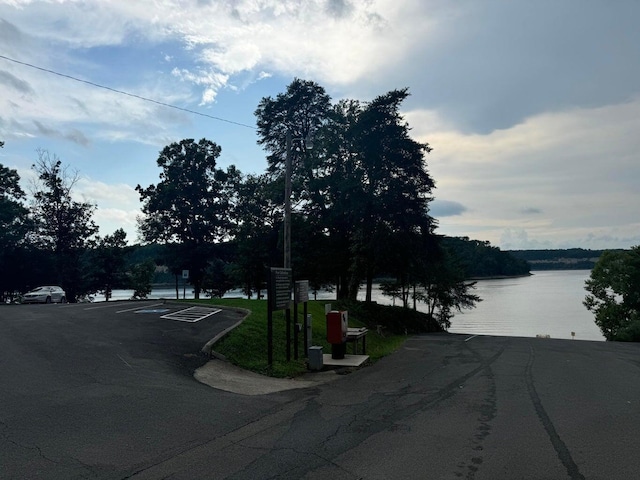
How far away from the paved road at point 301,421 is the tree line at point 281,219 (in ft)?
75.6

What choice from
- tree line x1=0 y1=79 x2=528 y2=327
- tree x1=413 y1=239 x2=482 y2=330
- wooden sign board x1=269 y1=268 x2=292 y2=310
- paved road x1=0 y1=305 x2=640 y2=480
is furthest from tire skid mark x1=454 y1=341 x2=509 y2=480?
tree x1=413 y1=239 x2=482 y2=330

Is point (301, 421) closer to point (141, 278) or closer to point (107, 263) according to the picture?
point (107, 263)

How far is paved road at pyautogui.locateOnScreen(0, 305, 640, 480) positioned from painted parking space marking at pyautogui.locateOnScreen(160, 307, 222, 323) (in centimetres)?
466

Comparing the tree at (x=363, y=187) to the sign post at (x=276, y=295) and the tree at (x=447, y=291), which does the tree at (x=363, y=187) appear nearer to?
the tree at (x=447, y=291)

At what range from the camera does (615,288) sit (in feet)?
182

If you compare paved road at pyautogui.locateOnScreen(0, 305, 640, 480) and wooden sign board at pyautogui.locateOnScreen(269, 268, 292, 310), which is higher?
wooden sign board at pyautogui.locateOnScreen(269, 268, 292, 310)

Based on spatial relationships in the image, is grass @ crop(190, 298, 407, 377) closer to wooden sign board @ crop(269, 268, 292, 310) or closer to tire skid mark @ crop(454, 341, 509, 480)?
wooden sign board @ crop(269, 268, 292, 310)

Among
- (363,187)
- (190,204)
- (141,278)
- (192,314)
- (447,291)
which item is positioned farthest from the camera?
(141,278)

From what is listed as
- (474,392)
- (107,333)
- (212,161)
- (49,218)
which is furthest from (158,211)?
(474,392)

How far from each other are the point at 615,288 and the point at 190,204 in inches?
1756

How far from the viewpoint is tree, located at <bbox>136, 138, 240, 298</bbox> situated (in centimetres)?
5092

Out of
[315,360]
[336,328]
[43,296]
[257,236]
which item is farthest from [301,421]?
[257,236]

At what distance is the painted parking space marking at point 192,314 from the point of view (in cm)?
1791

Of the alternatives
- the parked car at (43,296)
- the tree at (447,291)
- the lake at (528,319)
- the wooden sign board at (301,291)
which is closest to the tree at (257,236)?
the lake at (528,319)
